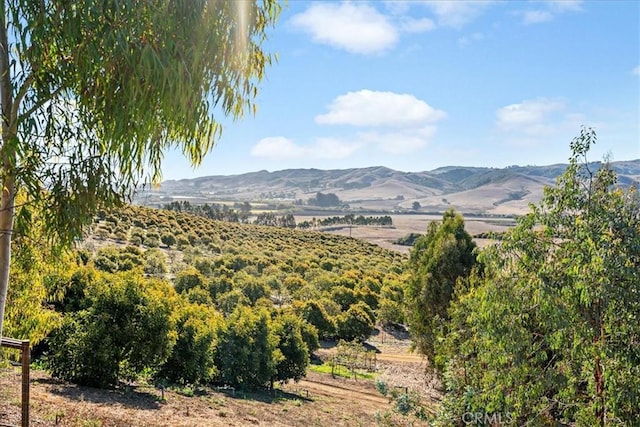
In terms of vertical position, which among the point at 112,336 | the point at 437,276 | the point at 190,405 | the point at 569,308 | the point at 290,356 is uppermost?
the point at 569,308

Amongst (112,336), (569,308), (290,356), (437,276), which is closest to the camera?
(569,308)

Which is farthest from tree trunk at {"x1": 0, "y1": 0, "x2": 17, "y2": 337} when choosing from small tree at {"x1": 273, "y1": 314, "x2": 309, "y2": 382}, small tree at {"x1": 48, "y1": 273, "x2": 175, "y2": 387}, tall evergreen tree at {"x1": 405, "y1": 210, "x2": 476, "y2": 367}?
small tree at {"x1": 273, "y1": 314, "x2": 309, "y2": 382}

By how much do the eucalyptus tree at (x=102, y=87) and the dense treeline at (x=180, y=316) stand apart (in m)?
0.84

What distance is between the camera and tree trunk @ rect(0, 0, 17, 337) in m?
4.42

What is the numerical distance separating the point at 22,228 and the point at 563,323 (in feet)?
21.4

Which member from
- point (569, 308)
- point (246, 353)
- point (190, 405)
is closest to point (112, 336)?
point (190, 405)

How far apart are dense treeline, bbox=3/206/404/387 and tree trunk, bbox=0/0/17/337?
1042mm

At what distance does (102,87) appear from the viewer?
187 inches

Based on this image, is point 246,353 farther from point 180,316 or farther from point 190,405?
point 190,405

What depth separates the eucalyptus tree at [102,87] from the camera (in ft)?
14.0

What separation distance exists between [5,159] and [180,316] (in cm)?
1358

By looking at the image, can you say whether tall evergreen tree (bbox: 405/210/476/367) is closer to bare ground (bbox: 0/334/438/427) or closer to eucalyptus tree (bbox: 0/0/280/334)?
bare ground (bbox: 0/334/438/427)

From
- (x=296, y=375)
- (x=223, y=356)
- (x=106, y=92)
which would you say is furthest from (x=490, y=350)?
(x=296, y=375)

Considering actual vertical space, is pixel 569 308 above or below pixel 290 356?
above
